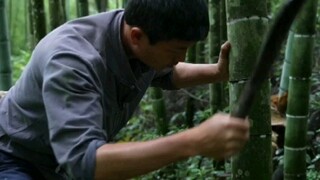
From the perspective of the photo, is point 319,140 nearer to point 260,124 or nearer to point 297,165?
point 297,165

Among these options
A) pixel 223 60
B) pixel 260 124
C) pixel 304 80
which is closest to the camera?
pixel 260 124

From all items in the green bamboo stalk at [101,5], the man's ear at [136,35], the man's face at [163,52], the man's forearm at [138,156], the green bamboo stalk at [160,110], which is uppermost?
the man's ear at [136,35]

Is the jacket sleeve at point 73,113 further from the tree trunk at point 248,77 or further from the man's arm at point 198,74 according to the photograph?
the man's arm at point 198,74

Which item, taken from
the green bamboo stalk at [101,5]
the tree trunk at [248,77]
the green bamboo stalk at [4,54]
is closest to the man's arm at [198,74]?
the tree trunk at [248,77]

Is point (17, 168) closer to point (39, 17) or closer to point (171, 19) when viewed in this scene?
point (171, 19)

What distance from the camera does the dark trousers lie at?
2.42 m

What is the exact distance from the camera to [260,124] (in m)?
2.20

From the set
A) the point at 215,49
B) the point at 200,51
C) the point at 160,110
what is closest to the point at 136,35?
the point at 215,49

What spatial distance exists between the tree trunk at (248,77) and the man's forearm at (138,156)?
0.48 m

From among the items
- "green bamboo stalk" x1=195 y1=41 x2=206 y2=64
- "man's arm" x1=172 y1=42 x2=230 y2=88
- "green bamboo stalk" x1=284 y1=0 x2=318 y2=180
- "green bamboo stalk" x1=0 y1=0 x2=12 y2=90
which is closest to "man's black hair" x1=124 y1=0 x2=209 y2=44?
"man's arm" x1=172 y1=42 x2=230 y2=88

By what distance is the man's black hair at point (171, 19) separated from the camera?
6.60ft

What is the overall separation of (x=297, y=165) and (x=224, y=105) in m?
1.88

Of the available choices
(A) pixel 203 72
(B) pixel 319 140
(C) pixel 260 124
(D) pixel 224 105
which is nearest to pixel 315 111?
(B) pixel 319 140

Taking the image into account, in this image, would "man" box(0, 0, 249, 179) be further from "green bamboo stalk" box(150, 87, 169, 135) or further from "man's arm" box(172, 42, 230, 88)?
"green bamboo stalk" box(150, 87, 169, 135)
